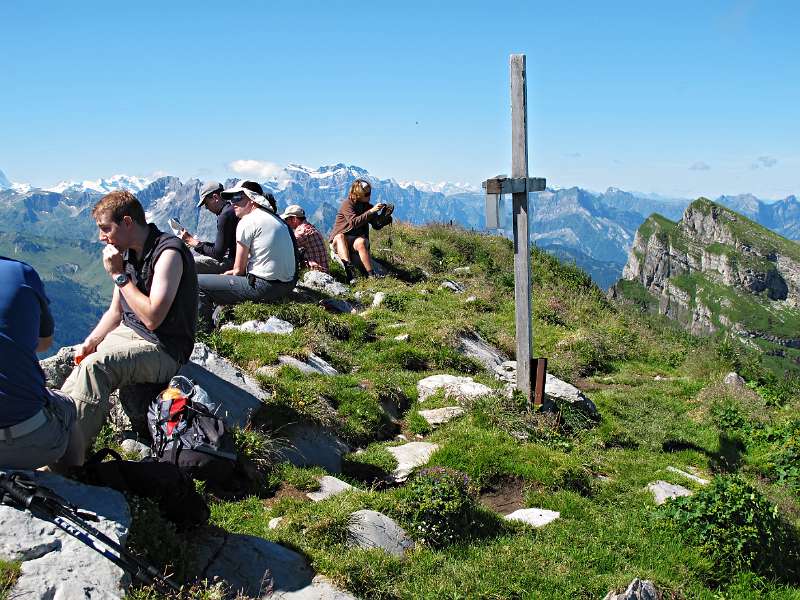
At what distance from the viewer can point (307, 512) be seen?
243 inches

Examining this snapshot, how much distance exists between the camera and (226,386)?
8062mm

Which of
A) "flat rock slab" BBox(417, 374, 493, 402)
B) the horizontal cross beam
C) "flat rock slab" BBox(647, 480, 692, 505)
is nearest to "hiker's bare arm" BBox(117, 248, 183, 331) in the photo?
the horizontal cross beam

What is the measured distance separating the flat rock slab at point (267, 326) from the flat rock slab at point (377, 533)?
228 inches

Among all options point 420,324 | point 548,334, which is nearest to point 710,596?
point 420,324

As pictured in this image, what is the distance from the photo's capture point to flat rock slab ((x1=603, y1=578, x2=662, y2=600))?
5.59 m

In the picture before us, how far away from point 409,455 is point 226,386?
2.38m

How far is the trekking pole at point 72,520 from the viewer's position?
4137mm

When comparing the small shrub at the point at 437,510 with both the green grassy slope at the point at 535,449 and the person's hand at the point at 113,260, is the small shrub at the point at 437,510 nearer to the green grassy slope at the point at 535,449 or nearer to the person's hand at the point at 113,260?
the green grassy slope at the point at 535,449

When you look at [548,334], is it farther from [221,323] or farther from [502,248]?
[502,248]

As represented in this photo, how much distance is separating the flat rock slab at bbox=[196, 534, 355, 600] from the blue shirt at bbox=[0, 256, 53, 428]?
1.62 metres

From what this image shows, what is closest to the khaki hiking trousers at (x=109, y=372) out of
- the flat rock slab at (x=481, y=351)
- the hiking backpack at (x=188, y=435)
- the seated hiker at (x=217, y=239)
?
the hiking backpack at (x=188, y=435)

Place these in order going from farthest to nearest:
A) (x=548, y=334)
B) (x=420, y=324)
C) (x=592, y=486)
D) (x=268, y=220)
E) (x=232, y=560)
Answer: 1. (x=548, y=334)
2. (x=420, y=324)
3. (x=268, y=220)
4. (x=592, y=486)
5. (x=232, y=560)

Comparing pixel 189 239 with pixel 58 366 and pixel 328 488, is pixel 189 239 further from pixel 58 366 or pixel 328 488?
pixel 328 488

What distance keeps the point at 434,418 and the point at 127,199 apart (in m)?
5.21
